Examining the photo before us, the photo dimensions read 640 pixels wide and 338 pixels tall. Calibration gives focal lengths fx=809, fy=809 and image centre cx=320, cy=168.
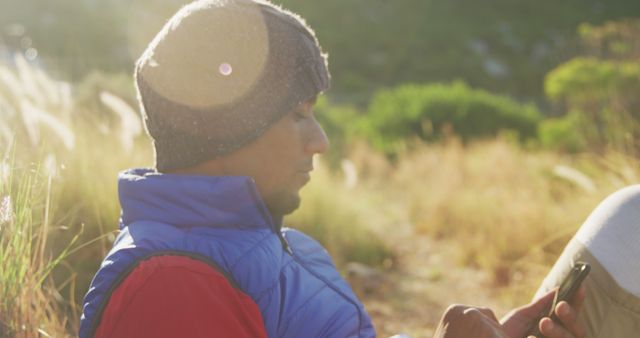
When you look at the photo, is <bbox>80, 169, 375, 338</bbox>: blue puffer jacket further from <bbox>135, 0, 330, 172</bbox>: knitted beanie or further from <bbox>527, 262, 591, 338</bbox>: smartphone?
<bbox>527, 262, 591, 338</bbox>: smartphone

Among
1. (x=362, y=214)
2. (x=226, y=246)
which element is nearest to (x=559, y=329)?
(x=226, y=246)

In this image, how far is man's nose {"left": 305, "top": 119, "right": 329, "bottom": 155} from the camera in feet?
5.88

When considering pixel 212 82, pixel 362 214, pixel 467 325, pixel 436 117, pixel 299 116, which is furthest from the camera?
pixel 436 117

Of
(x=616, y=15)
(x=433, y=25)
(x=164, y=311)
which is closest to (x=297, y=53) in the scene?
(x=164, y=311)

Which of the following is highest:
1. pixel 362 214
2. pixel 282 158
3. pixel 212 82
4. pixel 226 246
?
pixel 212 82

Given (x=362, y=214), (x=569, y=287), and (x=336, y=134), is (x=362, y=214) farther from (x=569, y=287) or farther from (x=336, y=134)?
(x=569, y=287)

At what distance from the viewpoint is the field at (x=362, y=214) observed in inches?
82.0

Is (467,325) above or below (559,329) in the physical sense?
above

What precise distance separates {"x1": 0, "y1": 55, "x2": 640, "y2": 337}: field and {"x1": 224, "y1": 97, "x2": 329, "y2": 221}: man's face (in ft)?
1.72

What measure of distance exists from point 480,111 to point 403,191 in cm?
312

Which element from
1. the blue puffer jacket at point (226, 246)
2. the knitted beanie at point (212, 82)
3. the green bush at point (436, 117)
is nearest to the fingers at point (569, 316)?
the blue puffer jacket at point (226, 246)

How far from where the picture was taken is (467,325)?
1.59m

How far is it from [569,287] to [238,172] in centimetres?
84

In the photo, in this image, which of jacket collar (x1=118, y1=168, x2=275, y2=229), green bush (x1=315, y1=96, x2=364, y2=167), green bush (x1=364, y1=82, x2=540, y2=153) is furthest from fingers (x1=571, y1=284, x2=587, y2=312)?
green bush (x1=364, y1=82, x2=540, y2=153)
